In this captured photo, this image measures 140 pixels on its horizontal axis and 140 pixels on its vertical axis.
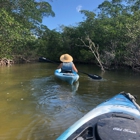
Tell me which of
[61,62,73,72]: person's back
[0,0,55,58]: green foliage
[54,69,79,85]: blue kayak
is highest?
[0,0,55,58]: green foliage

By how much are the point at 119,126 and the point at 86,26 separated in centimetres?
1878

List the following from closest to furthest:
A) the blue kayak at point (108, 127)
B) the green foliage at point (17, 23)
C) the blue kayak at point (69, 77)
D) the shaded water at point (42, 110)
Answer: the blue kayak at point (108, 127), the shaded water at point (42, 110), the blue kayak at point (69, 77), the green foliage at point (17, 23)

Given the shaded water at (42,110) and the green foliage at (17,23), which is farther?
the green foliage at (17,23)

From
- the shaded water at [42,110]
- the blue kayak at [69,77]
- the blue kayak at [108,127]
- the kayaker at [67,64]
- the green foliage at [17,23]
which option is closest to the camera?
the blue kayak at [108,127]

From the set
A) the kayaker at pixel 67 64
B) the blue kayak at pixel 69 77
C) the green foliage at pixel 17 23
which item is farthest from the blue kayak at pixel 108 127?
the green foliage at pixel 17 23

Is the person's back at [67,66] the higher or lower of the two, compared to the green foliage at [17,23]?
lower

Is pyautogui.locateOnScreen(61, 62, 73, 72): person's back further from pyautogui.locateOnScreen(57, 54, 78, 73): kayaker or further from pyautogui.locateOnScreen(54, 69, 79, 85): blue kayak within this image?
pyautogui.locateOnScreen(54, 69, 79, 85): blue kayak

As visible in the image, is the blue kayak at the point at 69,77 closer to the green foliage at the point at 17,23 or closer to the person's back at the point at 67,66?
the person's back at the point at 67,66

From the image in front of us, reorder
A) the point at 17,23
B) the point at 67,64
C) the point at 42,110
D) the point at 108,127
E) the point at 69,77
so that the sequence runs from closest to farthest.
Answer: the point at 108,127, the point at 42,110, the point at 69,77, the point at 67,64, the point at 17,23

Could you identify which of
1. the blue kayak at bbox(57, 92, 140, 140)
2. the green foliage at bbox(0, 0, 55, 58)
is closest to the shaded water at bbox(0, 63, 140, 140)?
the blue kayak at bbox(57, 92, 140, 140)

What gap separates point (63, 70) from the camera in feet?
27.6

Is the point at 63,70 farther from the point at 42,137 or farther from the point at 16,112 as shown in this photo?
the point at 42,137

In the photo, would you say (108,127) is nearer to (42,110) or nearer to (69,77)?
(42,110)

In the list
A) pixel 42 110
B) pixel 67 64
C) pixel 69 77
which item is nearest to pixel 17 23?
pixel 67 64
